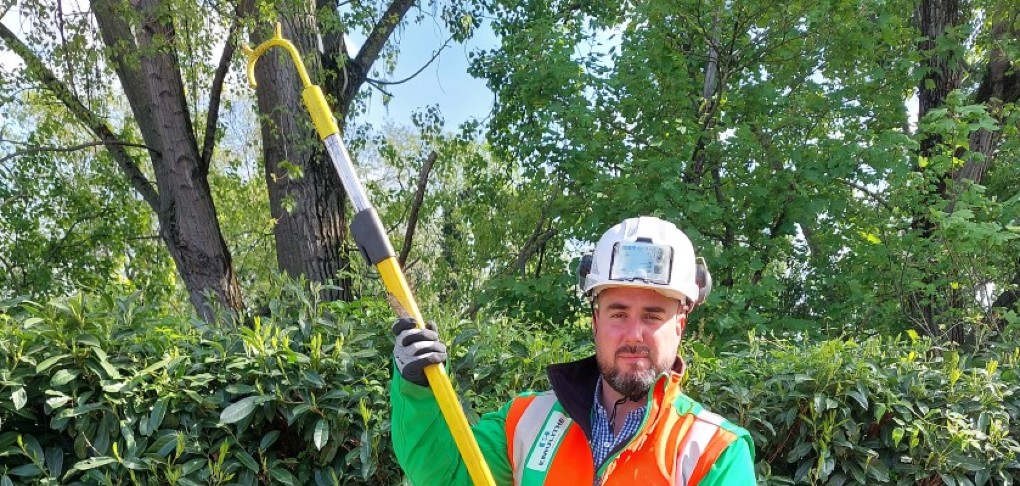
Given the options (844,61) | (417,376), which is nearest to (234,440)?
(417,376)

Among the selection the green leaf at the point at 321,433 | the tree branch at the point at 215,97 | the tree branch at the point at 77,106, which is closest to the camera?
the green leaf at the point at 321,433

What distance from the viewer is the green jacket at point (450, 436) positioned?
84.7 inches

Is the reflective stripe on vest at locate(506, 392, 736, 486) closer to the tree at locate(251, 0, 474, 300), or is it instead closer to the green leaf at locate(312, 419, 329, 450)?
the green leaf at locate(312, 419, 329, 450)

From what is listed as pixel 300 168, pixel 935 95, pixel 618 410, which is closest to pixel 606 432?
pixel 618 410

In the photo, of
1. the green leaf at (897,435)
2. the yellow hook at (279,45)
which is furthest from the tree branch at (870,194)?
the yellow hook at (279,45)

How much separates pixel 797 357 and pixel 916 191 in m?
3.12

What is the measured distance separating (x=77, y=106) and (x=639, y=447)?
22.5ft

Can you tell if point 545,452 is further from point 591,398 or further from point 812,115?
point 812,115

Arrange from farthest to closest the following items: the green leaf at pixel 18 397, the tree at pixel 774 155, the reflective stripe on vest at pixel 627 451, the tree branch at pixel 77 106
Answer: the tree branch at pixel 77 106, the tree at pixel 774 155, the green leaf at pixel 18 397, the reflective stripe on vest at pixel 627 451

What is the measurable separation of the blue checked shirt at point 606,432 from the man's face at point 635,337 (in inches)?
3.4

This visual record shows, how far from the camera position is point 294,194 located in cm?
685

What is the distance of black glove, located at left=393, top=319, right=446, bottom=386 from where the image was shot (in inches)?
81.2

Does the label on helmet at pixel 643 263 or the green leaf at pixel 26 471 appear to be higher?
the label on helmet at pixel 643 263

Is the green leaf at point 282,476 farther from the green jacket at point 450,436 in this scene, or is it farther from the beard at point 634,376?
the beard at point 634,376
